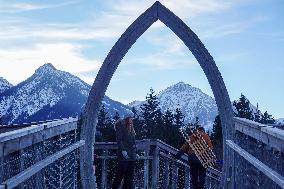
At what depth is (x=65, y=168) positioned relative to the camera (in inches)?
257

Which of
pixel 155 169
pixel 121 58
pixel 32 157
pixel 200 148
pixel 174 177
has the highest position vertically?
pixel 121 58

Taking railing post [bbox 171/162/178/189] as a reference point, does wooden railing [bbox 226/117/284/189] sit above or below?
above

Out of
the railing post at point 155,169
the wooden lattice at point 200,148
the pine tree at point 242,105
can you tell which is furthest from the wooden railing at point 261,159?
the pine tree at point 242,105

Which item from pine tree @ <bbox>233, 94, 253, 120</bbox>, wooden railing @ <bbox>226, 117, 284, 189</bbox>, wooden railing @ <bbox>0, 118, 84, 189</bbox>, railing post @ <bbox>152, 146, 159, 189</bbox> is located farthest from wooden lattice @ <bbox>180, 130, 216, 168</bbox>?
pine tree @ <bbox>233, 94, 253, 120</bbox>

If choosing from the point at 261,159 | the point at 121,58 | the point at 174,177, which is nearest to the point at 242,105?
the point at 174,177

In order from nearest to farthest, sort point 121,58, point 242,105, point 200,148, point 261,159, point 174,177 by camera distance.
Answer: point 261,159 < point 121,58 < point 200,148 < point 174,177 < point 242,105

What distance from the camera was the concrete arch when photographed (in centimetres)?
812

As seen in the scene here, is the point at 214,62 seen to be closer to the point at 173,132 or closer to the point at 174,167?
the point at 174,167

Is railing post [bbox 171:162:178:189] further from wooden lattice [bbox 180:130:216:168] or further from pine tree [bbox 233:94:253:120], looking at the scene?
pine tree [bbox 233:94:253:120]

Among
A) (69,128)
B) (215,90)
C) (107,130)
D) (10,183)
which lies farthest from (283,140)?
(107,130)

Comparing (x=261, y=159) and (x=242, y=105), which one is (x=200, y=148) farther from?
(x=242, y=105)

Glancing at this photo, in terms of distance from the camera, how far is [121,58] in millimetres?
8312

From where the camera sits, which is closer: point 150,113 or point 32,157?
point 32,157

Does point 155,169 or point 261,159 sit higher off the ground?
point 261,159
